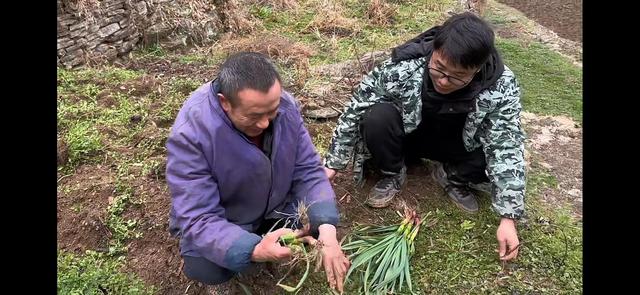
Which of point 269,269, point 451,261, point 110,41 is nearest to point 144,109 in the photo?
point 110,41

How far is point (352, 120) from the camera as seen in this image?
260 centimetres

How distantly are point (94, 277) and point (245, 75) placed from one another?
1178 millimetres

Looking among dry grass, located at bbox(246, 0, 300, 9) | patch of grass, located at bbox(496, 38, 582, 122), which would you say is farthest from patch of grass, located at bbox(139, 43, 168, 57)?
patch of grass, located at bbox(496, 38, 582, 122)

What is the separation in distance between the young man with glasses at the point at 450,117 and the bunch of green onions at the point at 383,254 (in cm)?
28

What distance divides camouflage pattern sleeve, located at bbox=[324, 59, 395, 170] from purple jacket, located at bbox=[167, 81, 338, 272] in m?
0.50

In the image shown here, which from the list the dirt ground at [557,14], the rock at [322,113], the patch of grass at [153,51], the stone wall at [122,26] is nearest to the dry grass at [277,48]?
the stone wall at [122,26]

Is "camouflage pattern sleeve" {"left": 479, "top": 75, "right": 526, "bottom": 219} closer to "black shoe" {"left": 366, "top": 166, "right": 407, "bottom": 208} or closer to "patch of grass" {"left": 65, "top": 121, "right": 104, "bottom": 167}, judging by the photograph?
"black shoe" {"left": 366, "top": 166, "right": 407, "bottom": 208}

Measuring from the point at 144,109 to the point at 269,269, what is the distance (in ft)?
6.13

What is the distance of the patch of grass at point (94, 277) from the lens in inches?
88.2

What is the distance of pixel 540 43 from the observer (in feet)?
19.6

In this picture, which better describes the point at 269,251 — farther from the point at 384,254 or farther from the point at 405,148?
the point at 405,148

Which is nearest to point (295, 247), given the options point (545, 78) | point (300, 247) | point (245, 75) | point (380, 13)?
point (300, 247)

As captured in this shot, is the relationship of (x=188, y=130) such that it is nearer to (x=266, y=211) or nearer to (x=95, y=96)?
(x=266, y=211)

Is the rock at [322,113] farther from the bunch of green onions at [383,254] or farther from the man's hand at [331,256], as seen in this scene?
the man's hand at [331,256]
